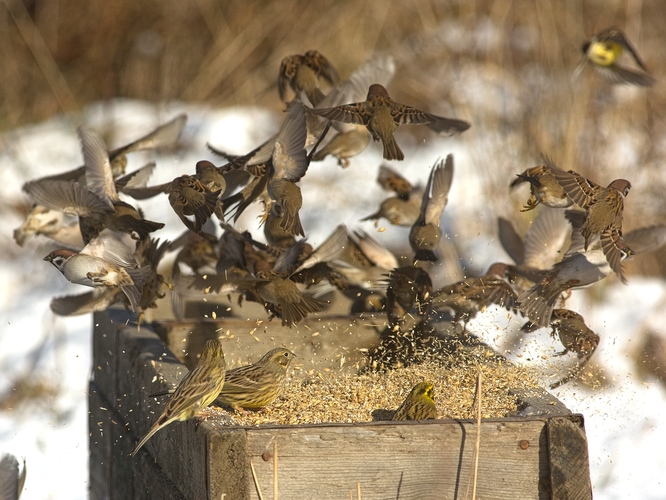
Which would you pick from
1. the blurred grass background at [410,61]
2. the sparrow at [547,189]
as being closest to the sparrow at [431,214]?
the sparrow at [547,189]

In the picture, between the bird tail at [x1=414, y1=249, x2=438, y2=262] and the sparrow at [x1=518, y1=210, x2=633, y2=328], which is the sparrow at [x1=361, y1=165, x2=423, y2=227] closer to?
the bird tail at [x1=414, y1=249, x2=438, y2=262]

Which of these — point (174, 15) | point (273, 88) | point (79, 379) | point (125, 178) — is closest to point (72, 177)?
point (125, 178)

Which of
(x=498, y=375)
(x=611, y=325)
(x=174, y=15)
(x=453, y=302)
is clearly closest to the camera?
(x=498, y=375)

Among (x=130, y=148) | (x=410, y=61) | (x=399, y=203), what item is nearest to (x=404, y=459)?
(x=399, y=203)

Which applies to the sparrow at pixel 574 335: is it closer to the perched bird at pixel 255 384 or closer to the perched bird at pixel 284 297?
the perched bird at pixel 284 297

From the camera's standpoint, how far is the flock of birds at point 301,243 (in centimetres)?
345

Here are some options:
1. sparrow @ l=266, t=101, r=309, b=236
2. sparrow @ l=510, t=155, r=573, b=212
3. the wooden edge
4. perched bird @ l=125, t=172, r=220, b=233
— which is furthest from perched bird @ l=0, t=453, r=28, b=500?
sparrow @ l=510, t=155, r=573, b=212

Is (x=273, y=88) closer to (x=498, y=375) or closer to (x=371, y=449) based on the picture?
(x=498, y=375)

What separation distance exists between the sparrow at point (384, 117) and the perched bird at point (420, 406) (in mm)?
1384

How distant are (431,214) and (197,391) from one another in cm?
184

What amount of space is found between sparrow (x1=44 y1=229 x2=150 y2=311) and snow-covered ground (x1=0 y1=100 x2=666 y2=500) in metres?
1.33

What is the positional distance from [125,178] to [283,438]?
2294mm

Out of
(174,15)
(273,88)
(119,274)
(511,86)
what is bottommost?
(119,274)

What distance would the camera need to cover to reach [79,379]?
5.93 metres
